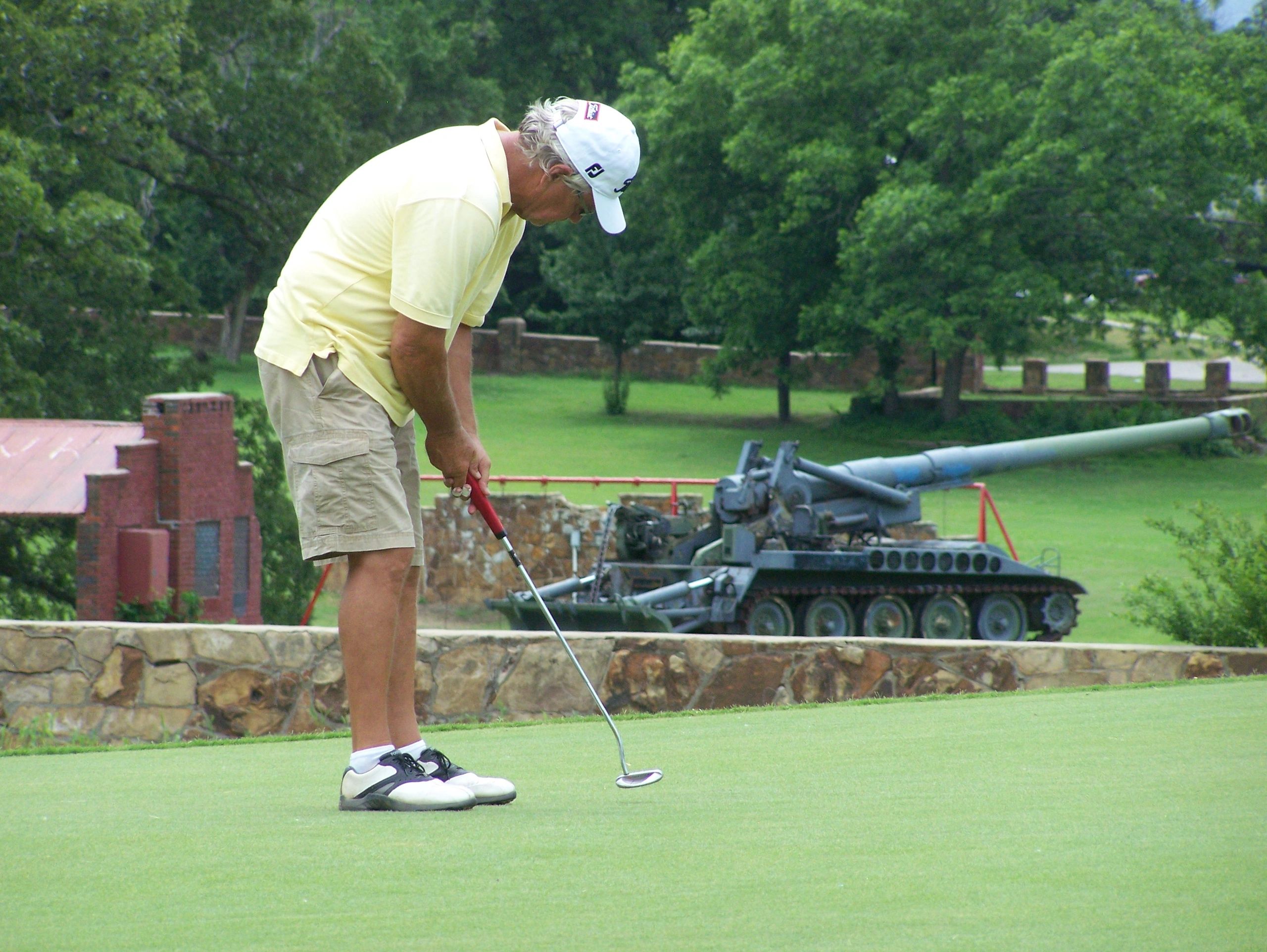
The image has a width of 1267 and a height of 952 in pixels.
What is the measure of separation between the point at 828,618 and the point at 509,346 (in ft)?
100

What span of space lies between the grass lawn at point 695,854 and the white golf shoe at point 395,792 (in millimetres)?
76

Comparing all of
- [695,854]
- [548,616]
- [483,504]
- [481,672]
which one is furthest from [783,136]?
[695,854]

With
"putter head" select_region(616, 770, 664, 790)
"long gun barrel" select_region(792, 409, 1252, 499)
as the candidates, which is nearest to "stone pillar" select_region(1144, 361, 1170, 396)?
"long gun barrel" select_region(792, 409, 1252, 499)

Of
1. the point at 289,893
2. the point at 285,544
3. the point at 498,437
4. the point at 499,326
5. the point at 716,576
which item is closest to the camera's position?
the point at 289,893

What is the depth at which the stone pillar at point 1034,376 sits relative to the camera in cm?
4025

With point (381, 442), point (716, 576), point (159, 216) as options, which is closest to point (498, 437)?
point (159, 216)

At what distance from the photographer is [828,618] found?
16.3 m

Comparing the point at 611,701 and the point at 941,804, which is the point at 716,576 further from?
the point at 941,804

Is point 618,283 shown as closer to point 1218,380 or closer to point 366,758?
point 1218,380

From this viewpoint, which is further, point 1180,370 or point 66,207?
point 1180,370

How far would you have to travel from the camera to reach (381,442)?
3.98 metres

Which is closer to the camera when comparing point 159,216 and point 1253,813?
point 1253,813

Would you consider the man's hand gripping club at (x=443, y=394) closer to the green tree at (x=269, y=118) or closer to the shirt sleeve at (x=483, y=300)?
the shirt sleeve at (x=483, y=300)

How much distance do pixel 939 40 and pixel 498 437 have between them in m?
12.0
